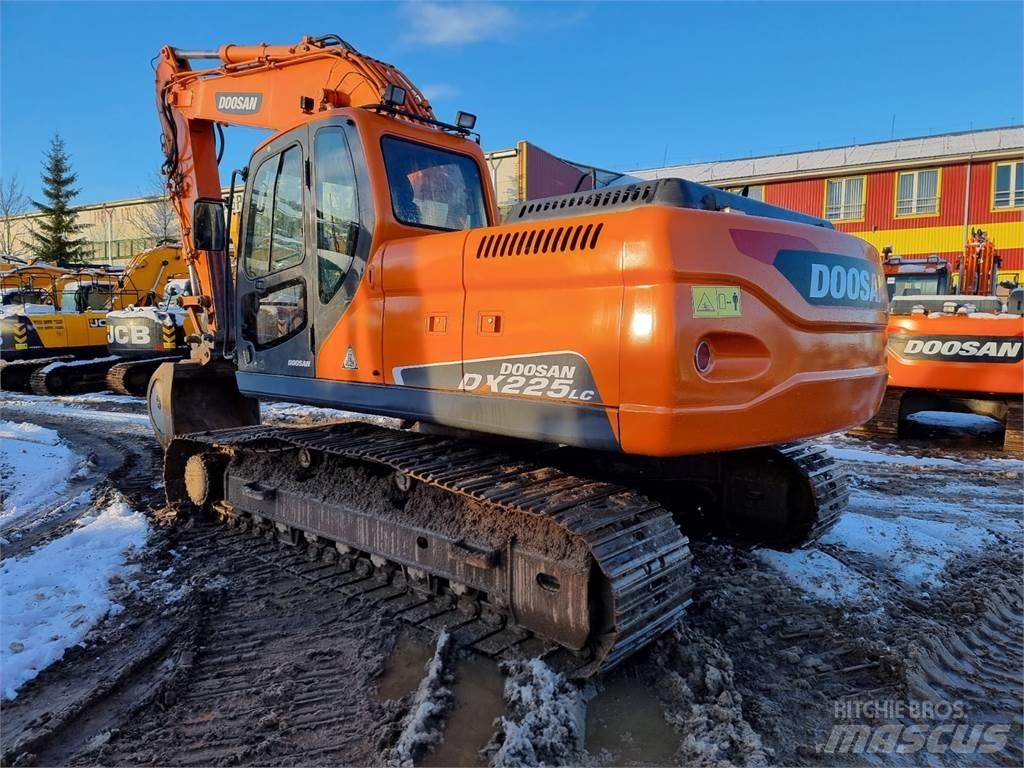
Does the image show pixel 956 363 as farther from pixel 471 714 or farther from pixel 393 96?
pixel 471 714

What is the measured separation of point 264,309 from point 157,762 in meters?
2.85

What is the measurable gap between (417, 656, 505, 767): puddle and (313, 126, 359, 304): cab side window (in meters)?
2.17

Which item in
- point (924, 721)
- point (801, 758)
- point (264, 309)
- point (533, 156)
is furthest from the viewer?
point (533, 156)

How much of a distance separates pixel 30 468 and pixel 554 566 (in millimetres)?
6515

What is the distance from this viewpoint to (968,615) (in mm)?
3666

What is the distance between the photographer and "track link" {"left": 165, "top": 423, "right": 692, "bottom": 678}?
2.86 m

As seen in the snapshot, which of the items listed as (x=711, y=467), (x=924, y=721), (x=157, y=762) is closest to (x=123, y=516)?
(x=157, y=762)

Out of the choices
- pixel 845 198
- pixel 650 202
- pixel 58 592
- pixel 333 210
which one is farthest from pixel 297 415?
pixel 845 198

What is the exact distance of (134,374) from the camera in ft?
43.1

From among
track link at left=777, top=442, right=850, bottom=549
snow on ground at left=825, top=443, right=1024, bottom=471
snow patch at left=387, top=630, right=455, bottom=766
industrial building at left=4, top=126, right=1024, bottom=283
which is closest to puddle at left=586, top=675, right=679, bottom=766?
snow patch at left=387, top=630, right=455, bottom=766

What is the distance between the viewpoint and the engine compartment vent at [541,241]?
287cm

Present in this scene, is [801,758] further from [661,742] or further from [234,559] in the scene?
[234,559]

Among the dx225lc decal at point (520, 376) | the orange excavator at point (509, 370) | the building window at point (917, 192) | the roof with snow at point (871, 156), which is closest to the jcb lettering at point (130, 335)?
Result: the orange excavator at point (509, 370)

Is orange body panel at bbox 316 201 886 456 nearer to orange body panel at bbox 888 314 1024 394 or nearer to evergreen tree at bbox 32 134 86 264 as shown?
orange body panel at bbox 888 314 1024 394
